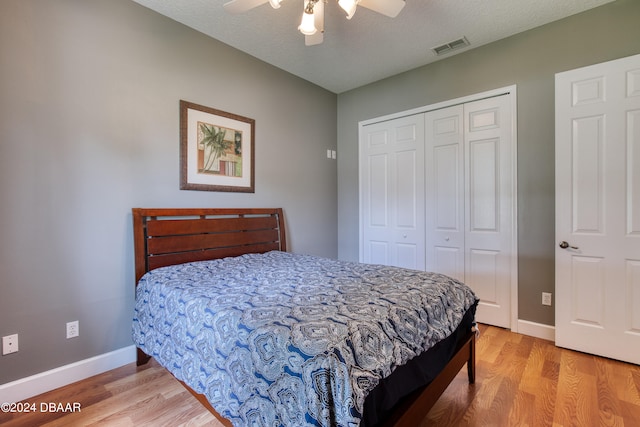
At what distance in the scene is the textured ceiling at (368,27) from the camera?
2348mm

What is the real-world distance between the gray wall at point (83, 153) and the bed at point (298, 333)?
254 mm

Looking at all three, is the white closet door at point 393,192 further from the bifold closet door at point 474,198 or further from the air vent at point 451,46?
the air vent at point 451,46

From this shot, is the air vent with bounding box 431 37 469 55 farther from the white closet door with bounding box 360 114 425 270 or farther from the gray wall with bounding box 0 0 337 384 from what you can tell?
the gray wall with bounding box 0 0 337 384

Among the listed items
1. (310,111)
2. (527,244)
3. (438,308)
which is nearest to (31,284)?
(438,308)

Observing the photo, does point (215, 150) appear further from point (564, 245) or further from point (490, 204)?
point (564, 245)

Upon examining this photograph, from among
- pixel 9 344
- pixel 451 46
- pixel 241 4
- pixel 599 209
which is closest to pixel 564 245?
pixel 599 209

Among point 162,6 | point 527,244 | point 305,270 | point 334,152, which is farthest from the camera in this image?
point 334,152

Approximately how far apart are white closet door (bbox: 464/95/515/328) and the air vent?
586 mm

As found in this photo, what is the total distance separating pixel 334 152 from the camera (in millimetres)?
4148

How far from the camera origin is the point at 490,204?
292cm

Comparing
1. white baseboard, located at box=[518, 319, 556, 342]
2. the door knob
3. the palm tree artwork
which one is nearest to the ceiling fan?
the palm tree artwork

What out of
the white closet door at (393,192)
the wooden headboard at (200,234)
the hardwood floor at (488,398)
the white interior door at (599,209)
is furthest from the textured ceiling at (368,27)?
the hardwood floor at (488,398)

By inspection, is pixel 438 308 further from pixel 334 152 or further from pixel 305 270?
pixel 334 152

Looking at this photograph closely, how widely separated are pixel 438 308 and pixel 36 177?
260cm
